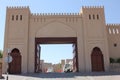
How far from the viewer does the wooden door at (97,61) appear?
1077 inches

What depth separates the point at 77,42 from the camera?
28062 millimetres

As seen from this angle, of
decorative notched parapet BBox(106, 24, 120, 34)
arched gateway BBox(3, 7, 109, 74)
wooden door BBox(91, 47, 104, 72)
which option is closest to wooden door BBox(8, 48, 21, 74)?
arched gateway BBox(3, 7, 109, 74)

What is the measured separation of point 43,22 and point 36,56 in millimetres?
4601

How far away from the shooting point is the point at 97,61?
27.6m

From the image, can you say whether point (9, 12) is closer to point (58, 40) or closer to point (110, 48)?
point (58, 40)

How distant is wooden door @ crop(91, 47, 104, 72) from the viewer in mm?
27347

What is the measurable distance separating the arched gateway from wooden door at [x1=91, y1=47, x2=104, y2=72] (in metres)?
0.13

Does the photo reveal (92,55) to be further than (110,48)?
No

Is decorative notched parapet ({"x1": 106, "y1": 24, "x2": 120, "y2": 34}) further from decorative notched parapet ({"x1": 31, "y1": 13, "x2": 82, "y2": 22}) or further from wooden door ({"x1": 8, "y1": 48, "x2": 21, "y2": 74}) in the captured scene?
wooden door ({"x1": 8, "y1": 48, "x2": 21, "y2": 74})

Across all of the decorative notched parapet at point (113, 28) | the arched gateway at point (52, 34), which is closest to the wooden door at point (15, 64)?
the arched gateway at point (52, 34)

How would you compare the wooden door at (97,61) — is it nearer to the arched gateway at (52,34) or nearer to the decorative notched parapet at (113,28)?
the arched gateway at (52,34)

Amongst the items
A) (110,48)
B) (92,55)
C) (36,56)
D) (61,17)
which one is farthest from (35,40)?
(110,48)

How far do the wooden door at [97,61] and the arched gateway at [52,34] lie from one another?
0.41 ft

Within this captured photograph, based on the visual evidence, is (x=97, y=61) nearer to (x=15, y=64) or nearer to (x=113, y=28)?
(x=113, y=28)
